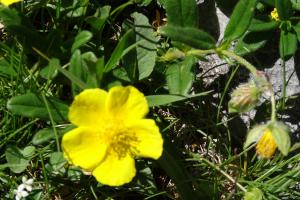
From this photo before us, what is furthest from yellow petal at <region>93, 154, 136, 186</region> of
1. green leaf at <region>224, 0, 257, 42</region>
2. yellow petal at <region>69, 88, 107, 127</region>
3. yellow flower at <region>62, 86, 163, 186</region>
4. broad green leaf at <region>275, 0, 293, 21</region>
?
broad green leaf at <region>275, 0, 293, 21</region>

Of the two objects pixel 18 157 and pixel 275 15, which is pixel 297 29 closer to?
pixel 275 15

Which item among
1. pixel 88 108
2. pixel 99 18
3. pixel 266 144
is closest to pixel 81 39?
pixel 99 18

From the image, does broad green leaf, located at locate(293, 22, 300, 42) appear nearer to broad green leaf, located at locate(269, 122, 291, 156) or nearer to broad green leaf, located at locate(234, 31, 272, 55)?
broad green leaf, located at locate(234, 31, 272, 55)

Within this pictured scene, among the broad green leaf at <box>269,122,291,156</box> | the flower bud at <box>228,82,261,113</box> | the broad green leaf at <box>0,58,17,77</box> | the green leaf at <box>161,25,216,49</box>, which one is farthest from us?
the broad green leaf at <box>0,58,17,77</box>

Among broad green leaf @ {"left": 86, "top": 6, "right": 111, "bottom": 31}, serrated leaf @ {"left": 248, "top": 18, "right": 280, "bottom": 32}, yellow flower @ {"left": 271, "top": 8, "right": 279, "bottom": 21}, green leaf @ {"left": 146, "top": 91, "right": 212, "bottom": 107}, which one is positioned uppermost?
broad green leaf @ {"left": 86, "top": 6, "right": 111, "bottom": 31}

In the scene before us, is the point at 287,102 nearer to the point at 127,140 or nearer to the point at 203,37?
the point at 203,37

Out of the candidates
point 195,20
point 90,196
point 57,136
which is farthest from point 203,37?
point 90,196
